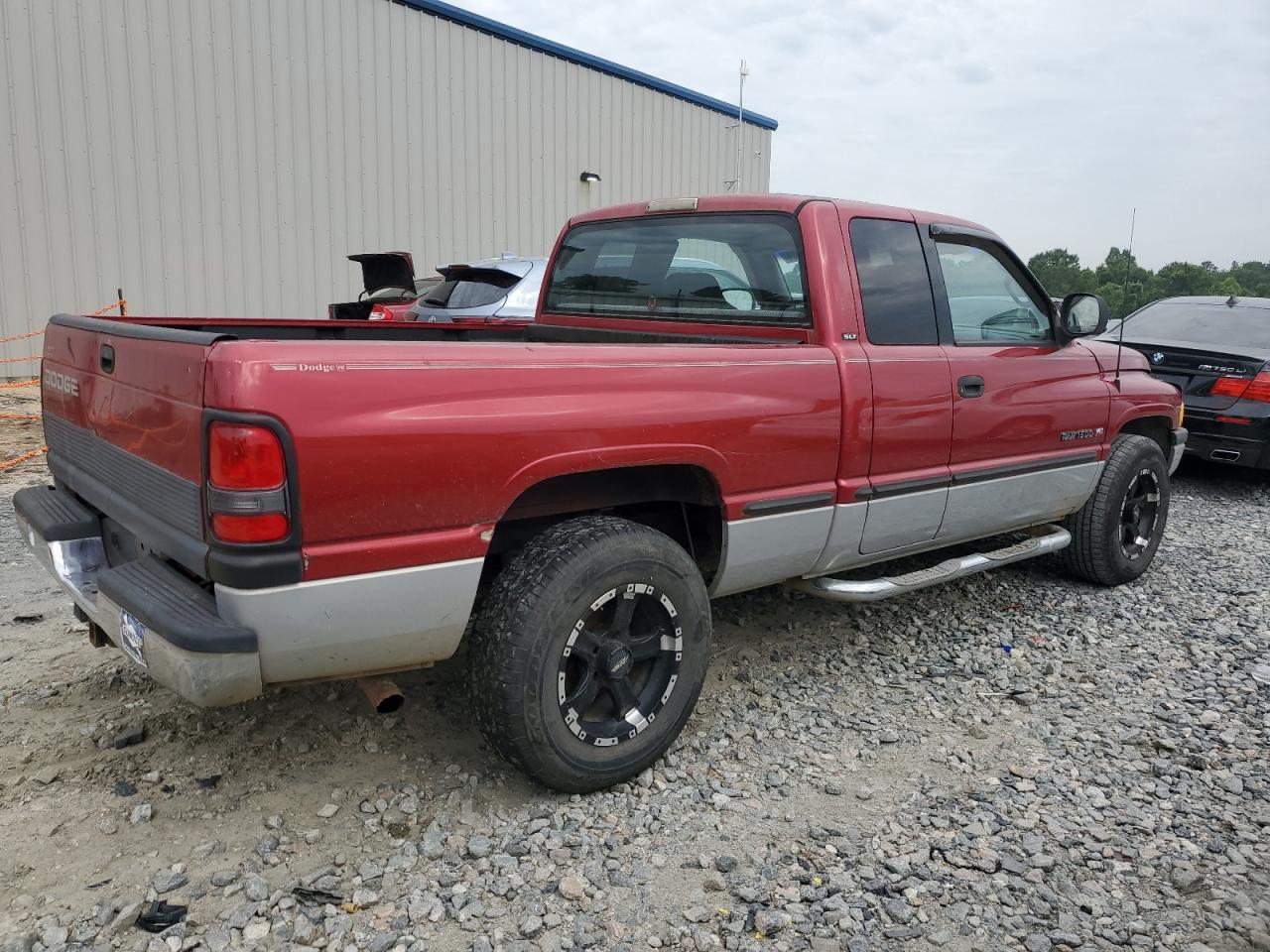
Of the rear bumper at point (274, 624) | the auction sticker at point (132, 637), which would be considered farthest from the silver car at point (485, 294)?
the auction sticker at point (132, 637)

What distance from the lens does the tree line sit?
4.45 metres

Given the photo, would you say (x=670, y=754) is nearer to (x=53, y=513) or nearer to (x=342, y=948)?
(x=342, y=948)

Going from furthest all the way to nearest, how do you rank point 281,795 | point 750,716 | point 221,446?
point 750,716, point 281,795, point 221,446

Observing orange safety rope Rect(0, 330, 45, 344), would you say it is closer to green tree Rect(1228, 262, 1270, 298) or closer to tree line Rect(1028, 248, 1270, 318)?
tree line Rect(1028, 248, 1270, 318)

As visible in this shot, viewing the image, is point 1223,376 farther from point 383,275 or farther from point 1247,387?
point 383,275

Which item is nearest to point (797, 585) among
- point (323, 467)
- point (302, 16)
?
point (323, 467)

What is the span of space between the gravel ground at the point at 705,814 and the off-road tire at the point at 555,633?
16 cm

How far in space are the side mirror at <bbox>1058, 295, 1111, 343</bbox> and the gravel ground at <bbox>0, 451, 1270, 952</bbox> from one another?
4.86 ft

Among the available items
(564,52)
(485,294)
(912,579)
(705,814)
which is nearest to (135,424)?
(705,814)

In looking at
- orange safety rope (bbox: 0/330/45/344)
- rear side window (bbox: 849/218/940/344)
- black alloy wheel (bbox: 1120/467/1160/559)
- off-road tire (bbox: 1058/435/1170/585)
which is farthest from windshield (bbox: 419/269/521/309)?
orange safety rope (bbox: 0/330/45/344)

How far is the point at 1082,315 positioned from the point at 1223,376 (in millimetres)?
3728

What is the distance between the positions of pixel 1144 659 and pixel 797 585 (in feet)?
5.58

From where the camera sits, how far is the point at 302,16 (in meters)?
11.7

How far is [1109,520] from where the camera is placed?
4793mm
